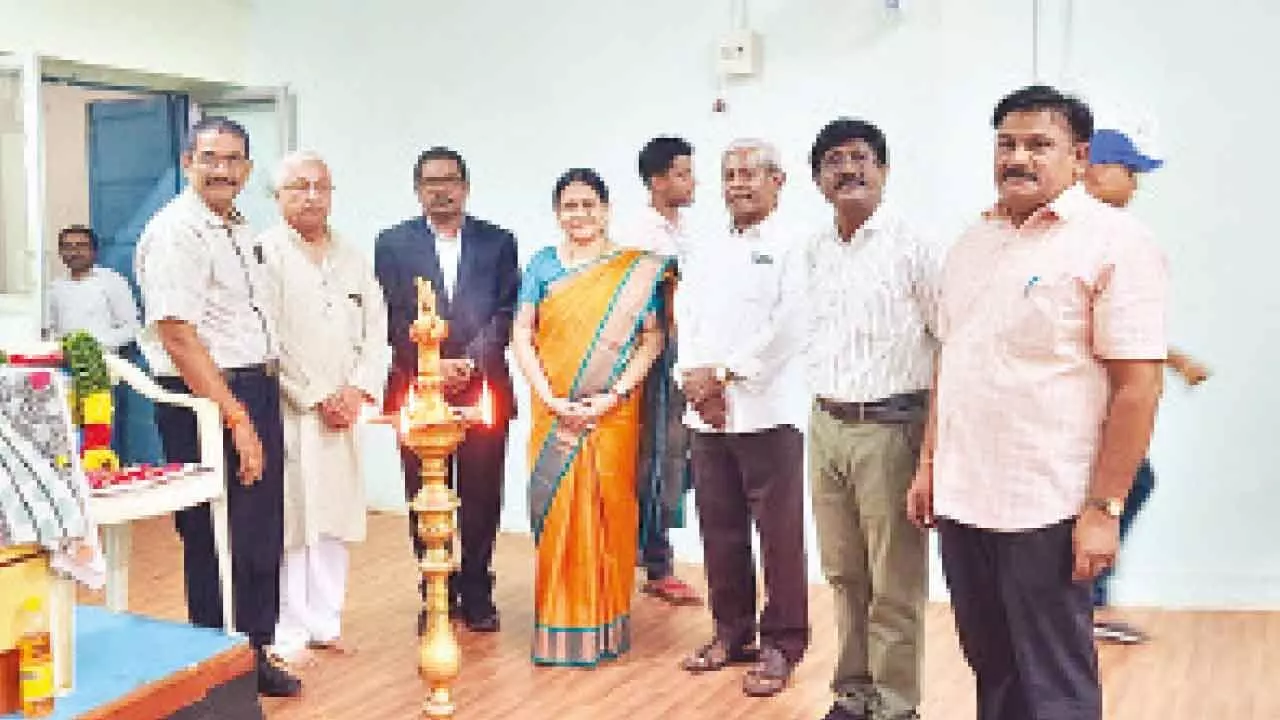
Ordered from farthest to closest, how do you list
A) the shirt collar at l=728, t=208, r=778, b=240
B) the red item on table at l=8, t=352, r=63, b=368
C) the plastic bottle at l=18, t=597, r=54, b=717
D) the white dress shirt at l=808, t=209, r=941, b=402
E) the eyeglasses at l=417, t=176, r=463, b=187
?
1. the eyeglasses at l=417, t=176, r=463, b=187
2. the shirt collar at l=728, t=208, r=778, b=240
3. the white dress shirt at l=808, t=209, r=941, b=402
4. the red item on table at l=8, t=352, r=63, b=368
5. the plastic bottle at l=18, t=597, r=54, b=717

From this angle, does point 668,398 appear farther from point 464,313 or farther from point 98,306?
point 98,306

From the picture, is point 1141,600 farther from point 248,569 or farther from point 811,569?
point 248,569

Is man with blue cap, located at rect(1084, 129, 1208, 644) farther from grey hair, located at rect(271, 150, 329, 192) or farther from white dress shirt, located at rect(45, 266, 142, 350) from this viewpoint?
white dress shirt, located at rect(45, 266, 142, 350)

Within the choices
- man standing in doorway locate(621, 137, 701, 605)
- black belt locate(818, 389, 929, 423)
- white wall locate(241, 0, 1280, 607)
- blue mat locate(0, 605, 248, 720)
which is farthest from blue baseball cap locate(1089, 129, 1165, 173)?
blue mat locate(0, 605, 248, 720)

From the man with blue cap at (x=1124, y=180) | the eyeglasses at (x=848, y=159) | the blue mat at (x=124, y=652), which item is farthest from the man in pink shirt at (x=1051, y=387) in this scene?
the blue mat at (x=124, y=652)

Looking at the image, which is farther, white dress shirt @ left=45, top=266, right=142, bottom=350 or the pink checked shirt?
white dress shirt @ left=45, top=266, right=142, bottom=350

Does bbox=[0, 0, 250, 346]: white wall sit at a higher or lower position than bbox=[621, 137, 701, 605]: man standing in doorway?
higher

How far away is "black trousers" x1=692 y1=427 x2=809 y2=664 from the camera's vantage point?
355 centimetres

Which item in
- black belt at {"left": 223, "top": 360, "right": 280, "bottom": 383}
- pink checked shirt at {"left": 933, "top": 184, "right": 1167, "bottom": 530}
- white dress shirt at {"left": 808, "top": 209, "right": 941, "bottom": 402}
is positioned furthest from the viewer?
black belt at {"left": 223, "top": 360, "right": 280, "bottom": 383}

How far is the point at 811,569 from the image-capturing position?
4934 millimetres

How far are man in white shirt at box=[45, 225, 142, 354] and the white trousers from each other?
104 inches

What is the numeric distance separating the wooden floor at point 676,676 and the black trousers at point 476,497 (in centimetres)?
16

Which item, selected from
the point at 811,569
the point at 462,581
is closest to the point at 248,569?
the point at 462,581

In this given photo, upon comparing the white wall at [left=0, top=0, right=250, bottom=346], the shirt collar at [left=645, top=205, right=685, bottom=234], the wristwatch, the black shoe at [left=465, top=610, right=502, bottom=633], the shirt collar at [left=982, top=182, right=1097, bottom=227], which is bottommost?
the black shoe at [left=465, top=610, right=502, bottom=633]
